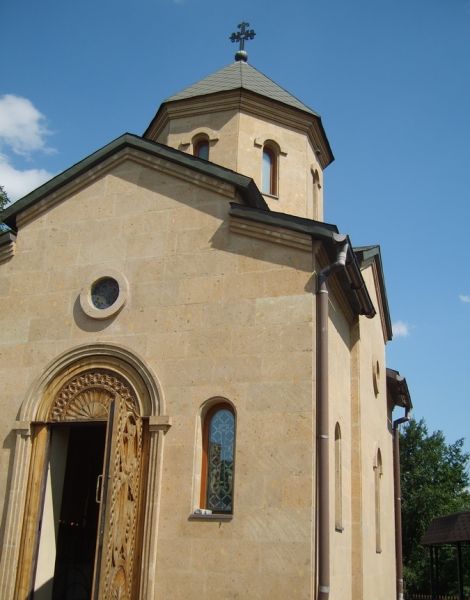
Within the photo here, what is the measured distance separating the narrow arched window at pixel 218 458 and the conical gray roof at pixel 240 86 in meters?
8.09

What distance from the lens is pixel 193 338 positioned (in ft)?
31.4

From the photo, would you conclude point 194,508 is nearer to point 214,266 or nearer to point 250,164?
point 214,266

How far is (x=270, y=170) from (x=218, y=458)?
7519 millimetres

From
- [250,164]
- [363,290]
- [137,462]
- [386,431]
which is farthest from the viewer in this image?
[386,431]

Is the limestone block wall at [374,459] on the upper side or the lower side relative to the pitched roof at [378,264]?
lower

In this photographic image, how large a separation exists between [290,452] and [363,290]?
11.7 ft

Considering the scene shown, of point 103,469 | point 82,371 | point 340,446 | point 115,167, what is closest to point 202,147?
point 115,167

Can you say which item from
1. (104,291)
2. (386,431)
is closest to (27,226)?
(104,291)

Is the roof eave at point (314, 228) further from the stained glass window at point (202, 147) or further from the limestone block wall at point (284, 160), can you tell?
the stained glass window at point (202, 147)

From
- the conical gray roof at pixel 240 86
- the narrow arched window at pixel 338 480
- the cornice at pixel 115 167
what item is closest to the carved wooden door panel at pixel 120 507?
the narrow arched window at pixel 338 480

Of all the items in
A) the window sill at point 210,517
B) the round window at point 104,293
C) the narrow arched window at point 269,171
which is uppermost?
the narrow arched window at point 269,171

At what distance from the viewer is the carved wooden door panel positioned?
27.0 feet

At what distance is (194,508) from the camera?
28.9 feet

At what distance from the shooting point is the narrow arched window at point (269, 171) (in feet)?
47.1
